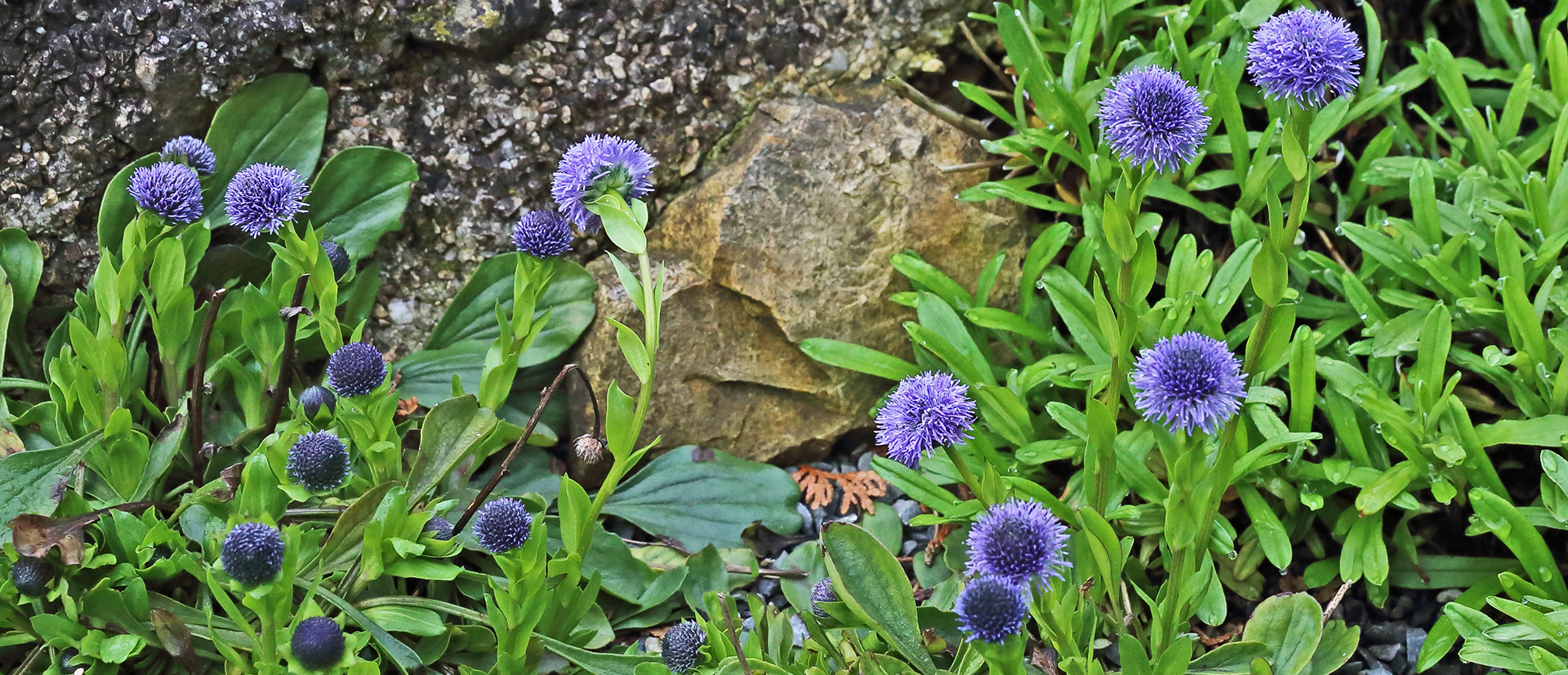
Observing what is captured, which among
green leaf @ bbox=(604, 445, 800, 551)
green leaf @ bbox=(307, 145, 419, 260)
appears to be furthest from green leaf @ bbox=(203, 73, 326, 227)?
green leaf @ bbox=(604, 445, 800, 551)

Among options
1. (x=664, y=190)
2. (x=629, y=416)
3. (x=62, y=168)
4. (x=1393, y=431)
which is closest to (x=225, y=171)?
(x=62, y=168)

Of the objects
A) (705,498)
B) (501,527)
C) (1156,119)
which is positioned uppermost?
(1156,119)

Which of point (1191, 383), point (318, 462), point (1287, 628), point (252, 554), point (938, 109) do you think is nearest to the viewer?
point (1191, 383)

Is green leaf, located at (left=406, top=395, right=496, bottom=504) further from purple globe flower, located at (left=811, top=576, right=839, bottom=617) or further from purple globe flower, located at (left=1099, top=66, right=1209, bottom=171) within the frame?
purple globe flower, located at (left=1099, top=66, right=1209, bottom=171)

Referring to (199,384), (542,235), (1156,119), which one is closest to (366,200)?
(199,384)

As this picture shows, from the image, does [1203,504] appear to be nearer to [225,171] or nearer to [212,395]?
[212,395]

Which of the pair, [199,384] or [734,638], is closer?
[734,638]

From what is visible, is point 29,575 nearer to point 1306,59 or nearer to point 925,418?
point 925,418
